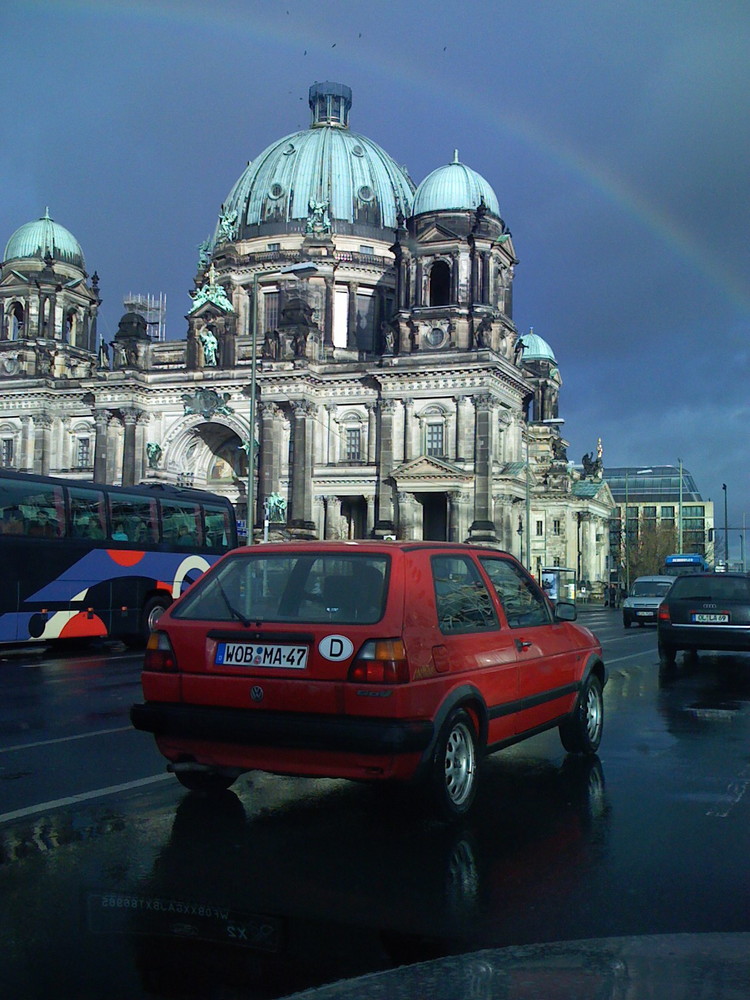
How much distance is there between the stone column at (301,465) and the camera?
198 feet

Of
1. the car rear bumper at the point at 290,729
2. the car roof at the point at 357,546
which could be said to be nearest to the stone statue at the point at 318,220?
the car roof at the point at 357,546

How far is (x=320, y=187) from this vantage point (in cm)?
7194

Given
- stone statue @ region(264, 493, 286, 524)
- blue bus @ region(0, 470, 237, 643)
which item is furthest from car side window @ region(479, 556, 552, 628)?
stone statue @ region(264, 493, 286, 524)

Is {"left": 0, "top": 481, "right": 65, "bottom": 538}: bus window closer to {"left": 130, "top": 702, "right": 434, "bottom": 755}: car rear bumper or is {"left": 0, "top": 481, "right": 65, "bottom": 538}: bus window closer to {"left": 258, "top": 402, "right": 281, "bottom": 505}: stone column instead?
{"left": 130, "top": 702, "right": 434, "bottom": 755}: car rear bumper

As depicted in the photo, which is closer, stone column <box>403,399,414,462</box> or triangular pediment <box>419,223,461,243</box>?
stone column <box>403,399,414,462</box>

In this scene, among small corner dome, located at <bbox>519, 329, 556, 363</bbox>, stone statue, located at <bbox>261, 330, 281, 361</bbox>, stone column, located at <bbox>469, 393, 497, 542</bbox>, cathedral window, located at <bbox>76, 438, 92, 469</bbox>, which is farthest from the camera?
small corner dome, located at <bbox>519, 329, 556, 363</bbox>

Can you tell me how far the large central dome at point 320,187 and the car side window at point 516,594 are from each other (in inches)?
2533

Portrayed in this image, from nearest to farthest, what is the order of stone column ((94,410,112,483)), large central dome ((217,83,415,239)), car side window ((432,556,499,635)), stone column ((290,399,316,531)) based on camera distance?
car side window ((432,556,499,635)), stone column ((290,399,316,531)), stone column ((94,410,112,483)), large central dome ((217,83,415,239))

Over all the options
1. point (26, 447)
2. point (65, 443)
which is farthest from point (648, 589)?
point (26, 447)

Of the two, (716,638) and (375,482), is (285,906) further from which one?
(375,482)

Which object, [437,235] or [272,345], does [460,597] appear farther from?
[272,345]

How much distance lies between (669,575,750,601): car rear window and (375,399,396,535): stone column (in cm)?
4041

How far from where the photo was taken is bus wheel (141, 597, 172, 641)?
21609 millimetres

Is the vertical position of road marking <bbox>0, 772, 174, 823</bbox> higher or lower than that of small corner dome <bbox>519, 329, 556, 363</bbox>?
lower
